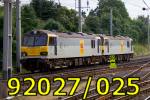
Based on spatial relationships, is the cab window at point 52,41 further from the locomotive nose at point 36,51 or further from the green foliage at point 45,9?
the green foliage at point 45,9

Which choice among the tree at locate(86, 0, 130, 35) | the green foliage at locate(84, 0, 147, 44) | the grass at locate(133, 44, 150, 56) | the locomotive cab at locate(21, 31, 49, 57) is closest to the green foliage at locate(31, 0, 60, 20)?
the green foliage at locate(84, 0, 147, 44)

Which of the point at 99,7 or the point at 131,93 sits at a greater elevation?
the point at 99,7

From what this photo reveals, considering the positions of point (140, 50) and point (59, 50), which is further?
point (140, 50)

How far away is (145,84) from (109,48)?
21.3 m

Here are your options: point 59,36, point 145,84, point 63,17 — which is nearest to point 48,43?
point 59,36

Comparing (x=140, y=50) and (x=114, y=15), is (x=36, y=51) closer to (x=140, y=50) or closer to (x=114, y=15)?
(x=140, y=50)

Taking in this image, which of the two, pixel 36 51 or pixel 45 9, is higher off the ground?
pixel 45 9

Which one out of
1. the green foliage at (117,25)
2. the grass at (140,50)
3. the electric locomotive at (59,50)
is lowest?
the grass at (140,50)

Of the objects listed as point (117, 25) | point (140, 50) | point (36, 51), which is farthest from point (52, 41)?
point (140, 50)

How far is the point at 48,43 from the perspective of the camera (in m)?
31.9

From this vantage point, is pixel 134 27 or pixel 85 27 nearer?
pixel 85 27

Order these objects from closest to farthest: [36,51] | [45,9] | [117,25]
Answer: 1. [36,51]
2. [45,9]
3. [117,25]

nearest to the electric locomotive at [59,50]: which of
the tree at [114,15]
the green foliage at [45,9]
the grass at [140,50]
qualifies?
the green foliage at [45,9]

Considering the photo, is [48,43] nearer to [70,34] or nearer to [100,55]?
[70,34]
